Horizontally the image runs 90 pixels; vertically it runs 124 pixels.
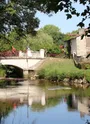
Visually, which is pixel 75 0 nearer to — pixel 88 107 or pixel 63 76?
pixel 88 107

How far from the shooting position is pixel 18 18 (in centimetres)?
1466

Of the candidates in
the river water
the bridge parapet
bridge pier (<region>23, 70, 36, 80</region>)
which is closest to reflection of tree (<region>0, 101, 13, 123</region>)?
the river water

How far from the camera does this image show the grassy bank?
34809 millimetres

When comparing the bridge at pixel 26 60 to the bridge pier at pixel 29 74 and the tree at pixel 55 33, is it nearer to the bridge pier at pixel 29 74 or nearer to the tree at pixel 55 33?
the bridge pier at pixel 29 74

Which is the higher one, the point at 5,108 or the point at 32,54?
the point at 32,54

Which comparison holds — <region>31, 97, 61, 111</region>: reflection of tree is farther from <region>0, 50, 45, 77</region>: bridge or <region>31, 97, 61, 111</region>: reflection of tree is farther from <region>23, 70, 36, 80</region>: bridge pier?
<region>0, 50, 45, 77</region>: bridge

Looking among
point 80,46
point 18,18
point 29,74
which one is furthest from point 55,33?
point 18,18

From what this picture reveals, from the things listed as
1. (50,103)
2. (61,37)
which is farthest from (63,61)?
(61,37)

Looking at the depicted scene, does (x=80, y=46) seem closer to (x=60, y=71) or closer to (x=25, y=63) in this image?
(x=25, y=63)

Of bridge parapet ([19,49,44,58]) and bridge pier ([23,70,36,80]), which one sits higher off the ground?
bridge parapet ([19,49,44,58])

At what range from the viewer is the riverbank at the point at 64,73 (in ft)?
112

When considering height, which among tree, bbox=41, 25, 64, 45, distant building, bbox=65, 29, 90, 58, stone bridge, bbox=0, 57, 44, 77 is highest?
tree, bbox=41, 25, 64, 45

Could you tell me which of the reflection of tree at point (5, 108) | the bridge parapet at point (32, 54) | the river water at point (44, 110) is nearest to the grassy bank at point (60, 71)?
the bridge parapet at point (32, 54)

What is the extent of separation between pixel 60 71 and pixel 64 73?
2.81 feet
